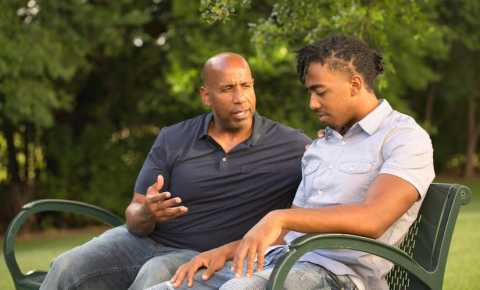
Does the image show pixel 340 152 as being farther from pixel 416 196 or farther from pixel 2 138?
pixel 2 138

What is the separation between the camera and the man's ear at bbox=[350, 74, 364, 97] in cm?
380

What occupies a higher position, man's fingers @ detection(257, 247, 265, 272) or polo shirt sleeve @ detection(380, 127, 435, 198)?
polo shirt sleeve @ detection(380, 127, 435, 198)

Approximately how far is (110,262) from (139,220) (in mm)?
242

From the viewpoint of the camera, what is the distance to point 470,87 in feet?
73.3

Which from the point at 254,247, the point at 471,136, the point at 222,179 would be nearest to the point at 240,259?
the point at 254,247

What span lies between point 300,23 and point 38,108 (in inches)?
270

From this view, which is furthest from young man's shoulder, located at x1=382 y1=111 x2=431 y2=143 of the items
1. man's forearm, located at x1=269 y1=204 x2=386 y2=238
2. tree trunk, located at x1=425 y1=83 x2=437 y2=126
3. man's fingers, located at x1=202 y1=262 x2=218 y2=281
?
tree trunk, located at x1=425 y1=83 x2=437 y2=126

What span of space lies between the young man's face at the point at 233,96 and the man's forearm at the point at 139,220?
584 millimetres

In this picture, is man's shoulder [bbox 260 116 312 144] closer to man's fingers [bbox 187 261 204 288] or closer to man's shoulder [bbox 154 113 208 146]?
man's shoulder [bbox 154 113 208 146]

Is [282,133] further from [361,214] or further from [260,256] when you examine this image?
[260,256]

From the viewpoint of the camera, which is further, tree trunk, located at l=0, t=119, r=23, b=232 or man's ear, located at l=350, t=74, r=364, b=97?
tree trunk, located at l=0, t=119, r=23, b=232

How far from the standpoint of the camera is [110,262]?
4574mm

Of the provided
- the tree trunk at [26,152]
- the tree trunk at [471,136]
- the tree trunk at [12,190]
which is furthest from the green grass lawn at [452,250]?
the tree trunk at [471,136]

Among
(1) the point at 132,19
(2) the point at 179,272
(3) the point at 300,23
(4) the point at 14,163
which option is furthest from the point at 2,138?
(2) the point at 179,272
